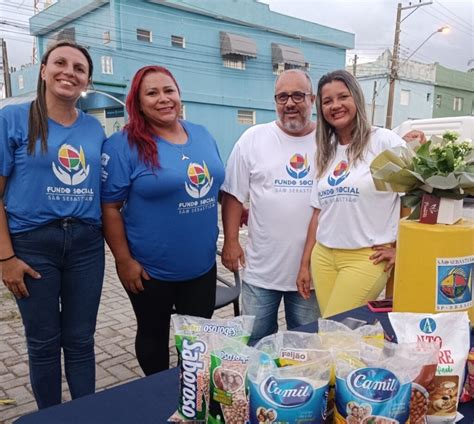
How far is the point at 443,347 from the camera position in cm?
103

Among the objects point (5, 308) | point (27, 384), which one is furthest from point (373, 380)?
point (5, 308)

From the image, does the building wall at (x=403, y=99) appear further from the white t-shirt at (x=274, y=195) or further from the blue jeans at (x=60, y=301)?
the blue jeans at (x=60, y=301)

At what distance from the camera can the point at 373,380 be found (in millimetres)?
790

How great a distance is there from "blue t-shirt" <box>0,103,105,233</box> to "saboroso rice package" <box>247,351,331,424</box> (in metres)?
1.35

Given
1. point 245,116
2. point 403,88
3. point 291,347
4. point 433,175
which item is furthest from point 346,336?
point 403,88

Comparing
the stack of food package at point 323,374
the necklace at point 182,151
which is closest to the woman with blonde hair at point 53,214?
the necklace at point 182,151

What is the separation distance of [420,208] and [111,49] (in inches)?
611

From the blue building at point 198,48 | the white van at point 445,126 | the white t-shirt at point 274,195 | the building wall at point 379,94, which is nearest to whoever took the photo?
the white t-shirt at point 274,195

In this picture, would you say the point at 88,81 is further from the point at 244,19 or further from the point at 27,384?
the point at 244,19

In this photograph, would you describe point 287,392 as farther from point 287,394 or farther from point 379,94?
point 379,94

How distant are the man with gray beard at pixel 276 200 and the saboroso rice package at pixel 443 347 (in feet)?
3.85

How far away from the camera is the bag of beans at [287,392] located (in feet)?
2.53

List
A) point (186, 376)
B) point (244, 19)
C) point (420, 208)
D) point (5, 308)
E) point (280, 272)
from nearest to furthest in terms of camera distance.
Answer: point (186, 376) < point (420, 208) < point (280, 272) < point (5, 308) < point (244, 19)

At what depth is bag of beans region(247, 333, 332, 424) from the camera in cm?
77
